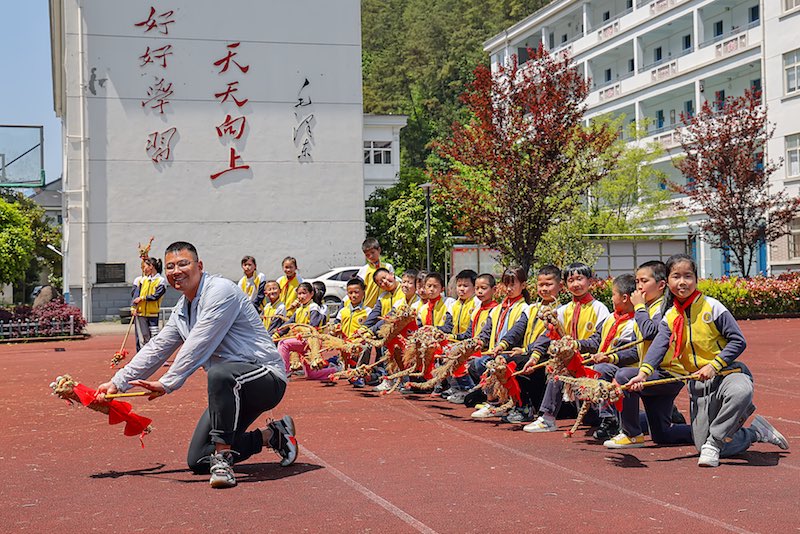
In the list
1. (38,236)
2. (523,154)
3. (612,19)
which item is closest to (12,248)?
(523,154)

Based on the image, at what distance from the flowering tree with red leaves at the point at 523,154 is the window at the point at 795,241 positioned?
17.5 meters

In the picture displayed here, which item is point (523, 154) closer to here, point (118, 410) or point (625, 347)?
point (625, 347)

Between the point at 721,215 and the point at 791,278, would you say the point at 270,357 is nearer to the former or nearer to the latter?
the point at 791,278

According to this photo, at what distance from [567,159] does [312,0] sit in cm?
1506

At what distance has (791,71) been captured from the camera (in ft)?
129

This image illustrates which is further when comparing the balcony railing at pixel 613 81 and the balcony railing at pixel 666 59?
the balcony railing at pixel 613 81

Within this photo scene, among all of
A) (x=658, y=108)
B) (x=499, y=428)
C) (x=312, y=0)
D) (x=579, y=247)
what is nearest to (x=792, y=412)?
(x=499, y=428)

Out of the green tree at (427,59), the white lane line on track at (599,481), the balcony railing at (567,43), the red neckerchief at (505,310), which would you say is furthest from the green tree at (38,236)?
the white lane line on track at (599,481)

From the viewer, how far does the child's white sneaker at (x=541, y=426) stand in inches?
348

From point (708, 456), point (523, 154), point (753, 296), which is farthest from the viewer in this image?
point (753, 296)

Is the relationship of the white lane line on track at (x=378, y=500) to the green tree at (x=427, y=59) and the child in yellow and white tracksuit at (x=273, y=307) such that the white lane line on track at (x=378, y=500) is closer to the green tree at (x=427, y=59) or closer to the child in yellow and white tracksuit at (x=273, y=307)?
the child in yellow and white tracksuit at (x=273, y=307)

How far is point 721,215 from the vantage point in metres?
32.2

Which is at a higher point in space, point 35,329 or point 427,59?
point 427,59

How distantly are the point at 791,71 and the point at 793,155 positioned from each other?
345 cm
